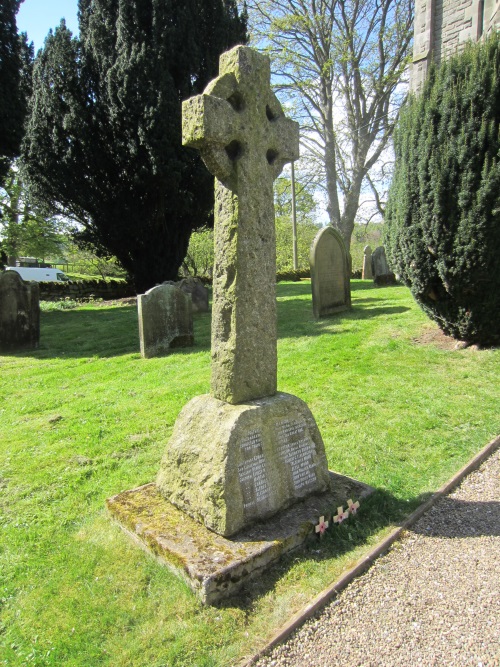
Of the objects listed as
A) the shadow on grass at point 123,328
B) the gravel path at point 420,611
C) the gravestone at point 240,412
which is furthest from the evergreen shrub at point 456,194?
the gravel path at point 420,611

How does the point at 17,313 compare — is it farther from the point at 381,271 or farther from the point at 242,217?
the point at 381,271

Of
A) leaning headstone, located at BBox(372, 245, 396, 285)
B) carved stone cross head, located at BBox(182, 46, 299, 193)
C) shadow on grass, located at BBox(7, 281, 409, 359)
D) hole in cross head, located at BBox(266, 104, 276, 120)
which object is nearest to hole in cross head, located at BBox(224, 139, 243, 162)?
carved stone cross head, located at BBox(182, 46, 299, 193)

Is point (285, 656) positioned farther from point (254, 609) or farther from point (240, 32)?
point (240, 32)

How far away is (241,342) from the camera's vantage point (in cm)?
296

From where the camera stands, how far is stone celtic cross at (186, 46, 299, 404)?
284 centimetres

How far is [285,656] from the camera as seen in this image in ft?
7.12

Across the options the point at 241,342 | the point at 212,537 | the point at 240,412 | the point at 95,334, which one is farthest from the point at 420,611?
the point at 95,334

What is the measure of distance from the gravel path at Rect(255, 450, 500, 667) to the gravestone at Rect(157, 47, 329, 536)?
710 mm

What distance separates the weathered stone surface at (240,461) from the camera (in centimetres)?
280

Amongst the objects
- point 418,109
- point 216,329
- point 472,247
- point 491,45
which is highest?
point 491,45

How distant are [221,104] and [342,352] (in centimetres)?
528

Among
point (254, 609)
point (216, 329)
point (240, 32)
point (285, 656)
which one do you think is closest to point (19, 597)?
point (254, 609)

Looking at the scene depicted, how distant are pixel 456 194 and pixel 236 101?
4832 millimetres

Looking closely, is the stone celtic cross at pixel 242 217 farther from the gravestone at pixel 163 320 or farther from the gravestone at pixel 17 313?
the gravestone at pixel 17 313
